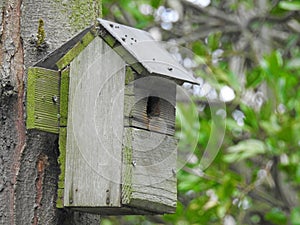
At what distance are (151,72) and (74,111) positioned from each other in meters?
0.24

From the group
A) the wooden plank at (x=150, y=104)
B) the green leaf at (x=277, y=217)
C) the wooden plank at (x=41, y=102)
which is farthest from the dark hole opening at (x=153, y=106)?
the green leaf at (x=277, y=217)

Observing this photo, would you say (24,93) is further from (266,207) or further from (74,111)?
(266,207)

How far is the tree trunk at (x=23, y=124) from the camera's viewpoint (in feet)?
7.23

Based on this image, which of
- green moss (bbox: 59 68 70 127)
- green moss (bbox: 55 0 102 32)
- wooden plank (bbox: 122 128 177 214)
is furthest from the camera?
green moss (bbox: 55 0 102 32)

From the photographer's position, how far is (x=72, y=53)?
2.26 m

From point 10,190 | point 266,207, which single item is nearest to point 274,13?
point 266,207

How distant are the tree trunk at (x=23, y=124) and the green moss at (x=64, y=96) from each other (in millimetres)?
60

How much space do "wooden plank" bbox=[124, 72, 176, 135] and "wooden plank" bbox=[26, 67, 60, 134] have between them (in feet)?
0.63

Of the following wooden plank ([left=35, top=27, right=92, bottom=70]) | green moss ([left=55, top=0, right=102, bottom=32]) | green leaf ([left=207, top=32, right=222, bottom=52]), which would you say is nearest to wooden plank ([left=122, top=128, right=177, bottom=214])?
wooden plank ([left=35, top=27, right=92, bottom=70])

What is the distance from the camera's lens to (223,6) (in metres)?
4.77

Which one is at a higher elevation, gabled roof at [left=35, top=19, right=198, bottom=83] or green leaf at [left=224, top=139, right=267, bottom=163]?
green leaf at [left=224, top=139, right=267, bottom=163]

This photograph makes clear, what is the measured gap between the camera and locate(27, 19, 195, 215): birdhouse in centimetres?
214

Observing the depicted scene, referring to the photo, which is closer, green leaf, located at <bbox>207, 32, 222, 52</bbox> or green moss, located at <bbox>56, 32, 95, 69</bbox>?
green moss, located at <bbox>56, 32, 95, 69</bbox>

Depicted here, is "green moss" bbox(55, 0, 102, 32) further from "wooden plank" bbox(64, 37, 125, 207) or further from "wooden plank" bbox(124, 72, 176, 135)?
"wooden plank" bbox(124, 72, 176, 135)
